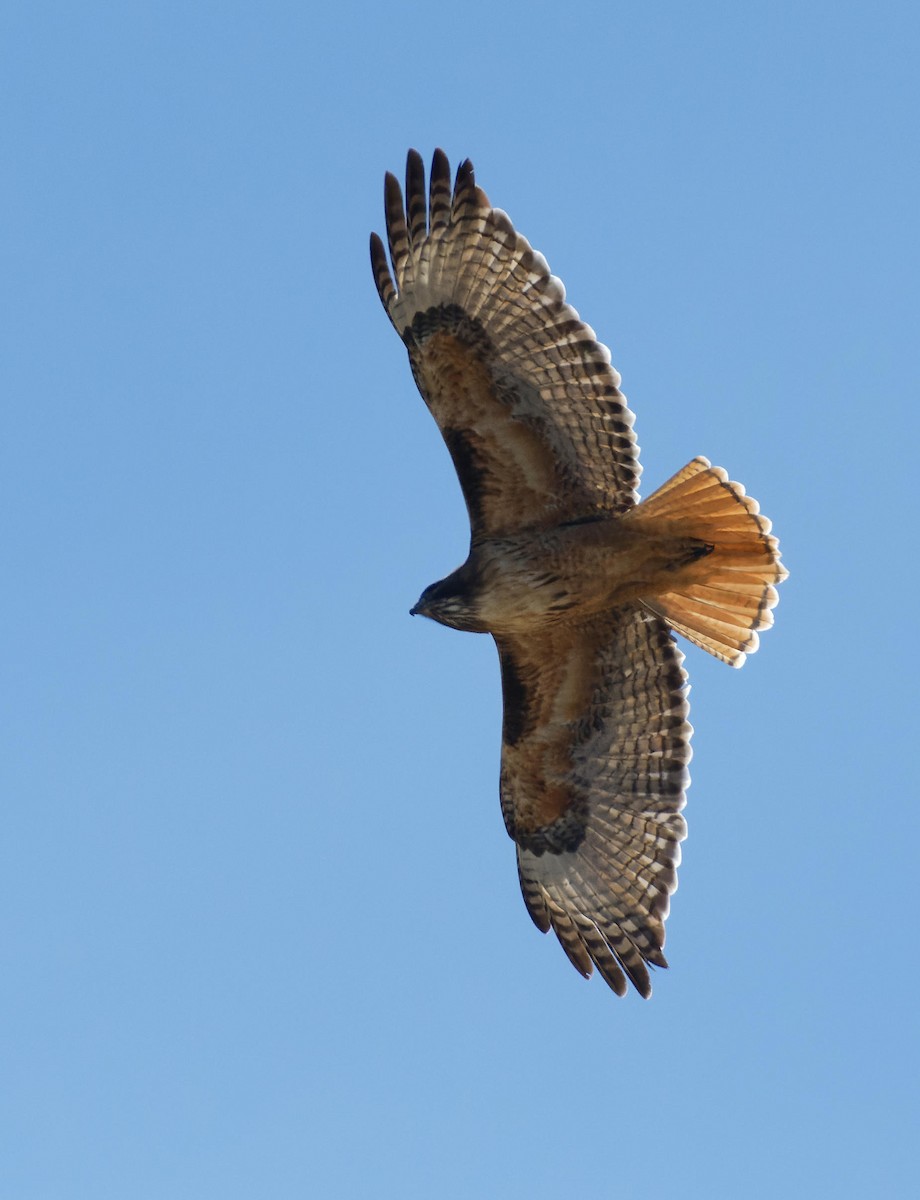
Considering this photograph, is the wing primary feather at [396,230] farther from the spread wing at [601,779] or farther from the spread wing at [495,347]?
the spread wing at [601,779]

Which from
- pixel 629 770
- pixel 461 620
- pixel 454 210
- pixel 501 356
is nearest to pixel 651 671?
pixel 629 770

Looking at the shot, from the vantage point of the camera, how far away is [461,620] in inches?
382

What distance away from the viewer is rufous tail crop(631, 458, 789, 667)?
941cm

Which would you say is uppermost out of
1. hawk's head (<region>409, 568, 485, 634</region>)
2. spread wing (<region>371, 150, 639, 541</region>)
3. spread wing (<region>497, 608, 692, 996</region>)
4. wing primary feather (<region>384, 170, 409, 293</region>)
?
wing primary feather (<region>384, 170, 409, 293</region>)

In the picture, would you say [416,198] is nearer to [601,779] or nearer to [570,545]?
[570,545]

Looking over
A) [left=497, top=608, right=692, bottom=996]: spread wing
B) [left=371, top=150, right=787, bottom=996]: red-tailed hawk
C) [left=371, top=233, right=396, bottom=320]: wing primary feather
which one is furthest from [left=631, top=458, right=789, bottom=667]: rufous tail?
[left=371, top=233, right=396, bottom=320]: wing primary feather

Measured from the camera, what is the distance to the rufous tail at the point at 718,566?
9.41 m

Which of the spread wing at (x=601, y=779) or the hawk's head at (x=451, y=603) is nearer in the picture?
the hawk's head at (x=451, y=603)

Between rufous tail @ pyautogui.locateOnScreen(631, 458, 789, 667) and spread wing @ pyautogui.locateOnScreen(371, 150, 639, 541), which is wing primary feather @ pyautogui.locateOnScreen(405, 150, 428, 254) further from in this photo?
rufous tail @ pyautogui.locateOnScreen(631, 458, 789, 667)

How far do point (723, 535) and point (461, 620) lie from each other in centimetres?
142

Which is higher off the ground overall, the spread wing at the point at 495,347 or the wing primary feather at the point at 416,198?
the wing primary feather at the point at 416,198

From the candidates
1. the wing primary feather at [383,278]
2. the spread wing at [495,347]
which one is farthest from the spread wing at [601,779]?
the wing primary feather at [383,278]

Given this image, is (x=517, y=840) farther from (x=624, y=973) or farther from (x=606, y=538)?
(x=606, y=538)

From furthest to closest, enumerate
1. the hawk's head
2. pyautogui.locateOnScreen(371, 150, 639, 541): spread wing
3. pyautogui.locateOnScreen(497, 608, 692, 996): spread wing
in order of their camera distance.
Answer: pyautogui.locateOnScreen(497, 608, 692, 996): spread wing → the hawk's head → pyautogui.locateOnScreen(371, 150, 639, 541): spread wing
